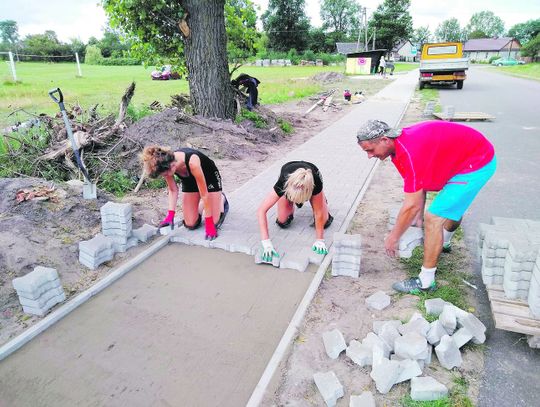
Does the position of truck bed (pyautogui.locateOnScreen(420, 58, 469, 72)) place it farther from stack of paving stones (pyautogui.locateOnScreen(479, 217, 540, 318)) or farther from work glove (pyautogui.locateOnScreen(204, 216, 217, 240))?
work glove (pyautogui.locateOnScreen(204, 216, 217, 240))

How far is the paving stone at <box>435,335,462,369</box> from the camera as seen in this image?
2797 mm

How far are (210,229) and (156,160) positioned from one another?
112cm

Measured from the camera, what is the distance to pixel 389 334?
9.76 feet

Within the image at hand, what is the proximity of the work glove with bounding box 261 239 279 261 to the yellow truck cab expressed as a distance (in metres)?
19.9

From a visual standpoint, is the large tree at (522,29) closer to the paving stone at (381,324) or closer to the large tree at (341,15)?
the large tree at (341,15)

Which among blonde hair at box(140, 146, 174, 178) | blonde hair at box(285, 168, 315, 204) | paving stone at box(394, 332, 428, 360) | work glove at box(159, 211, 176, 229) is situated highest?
blonde hair at box(140, 146, 174, 178)

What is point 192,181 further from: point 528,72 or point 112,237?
point 528,72

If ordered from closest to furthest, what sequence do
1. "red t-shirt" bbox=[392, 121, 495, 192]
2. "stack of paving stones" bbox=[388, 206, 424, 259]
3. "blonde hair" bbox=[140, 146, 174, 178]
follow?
1. "red t-shirt" bbox=[392, 121, 495, 192]
2. "blonde hair" bbox=[140, 146, 174, 178]
3. "stack of paving stones" bbox=[388, 206, 424, 259]

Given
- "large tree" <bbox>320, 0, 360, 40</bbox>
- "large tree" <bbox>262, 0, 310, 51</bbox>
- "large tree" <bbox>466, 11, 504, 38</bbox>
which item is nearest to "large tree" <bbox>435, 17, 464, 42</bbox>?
"large tree" <bbox>466, 11, 504, 38</bbox>

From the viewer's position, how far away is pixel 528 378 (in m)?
2.71

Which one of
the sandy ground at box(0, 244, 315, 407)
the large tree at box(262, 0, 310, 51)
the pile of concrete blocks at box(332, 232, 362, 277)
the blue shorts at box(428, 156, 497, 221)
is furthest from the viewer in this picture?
the large tree at box(262, 0, 310, 51)

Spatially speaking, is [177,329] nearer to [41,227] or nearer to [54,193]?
[41,227]

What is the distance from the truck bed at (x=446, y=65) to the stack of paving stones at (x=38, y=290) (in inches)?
843

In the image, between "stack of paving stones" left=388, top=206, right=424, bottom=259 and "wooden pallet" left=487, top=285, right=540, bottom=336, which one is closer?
"wooden pallet" left=487, top=285, right=540, bottom=336
